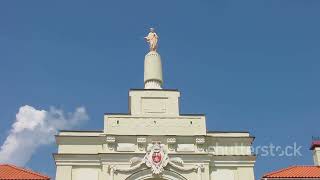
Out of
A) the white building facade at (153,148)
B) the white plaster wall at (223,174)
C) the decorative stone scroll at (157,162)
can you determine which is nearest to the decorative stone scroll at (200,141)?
the white building facade at (153,148)

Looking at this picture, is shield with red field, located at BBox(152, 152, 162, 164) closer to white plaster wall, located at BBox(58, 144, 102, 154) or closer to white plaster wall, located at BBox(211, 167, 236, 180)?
white plaster wall, located at BBox(58, 144, 102, 154)

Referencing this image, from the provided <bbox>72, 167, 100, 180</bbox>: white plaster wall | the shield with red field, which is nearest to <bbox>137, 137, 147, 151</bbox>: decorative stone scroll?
the shield with red field

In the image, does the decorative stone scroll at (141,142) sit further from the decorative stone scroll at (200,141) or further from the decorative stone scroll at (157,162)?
the decorative stone scroll at (200,141)

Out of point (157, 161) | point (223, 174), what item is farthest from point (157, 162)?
point (223, 174)

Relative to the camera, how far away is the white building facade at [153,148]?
153 ft

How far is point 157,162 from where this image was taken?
46.5m

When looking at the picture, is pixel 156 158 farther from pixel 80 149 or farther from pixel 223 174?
pixel 80 149

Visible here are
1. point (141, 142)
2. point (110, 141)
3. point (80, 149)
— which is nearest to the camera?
point (110, 141)

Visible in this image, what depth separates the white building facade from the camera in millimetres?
46500

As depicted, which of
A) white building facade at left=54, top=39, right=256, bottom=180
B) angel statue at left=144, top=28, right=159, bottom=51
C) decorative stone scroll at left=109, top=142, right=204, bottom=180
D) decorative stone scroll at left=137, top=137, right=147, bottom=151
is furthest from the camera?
angel statue at left=144, top=28, right=159, bottom=51

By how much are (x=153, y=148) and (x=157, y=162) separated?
1289mm

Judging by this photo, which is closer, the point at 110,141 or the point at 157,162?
the point at 157,162

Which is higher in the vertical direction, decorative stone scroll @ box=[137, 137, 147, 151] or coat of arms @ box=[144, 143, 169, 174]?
decorative stone scroll @ box=[137, 137, 147, 151]

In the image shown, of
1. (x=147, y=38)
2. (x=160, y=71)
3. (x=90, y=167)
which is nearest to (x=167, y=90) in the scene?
(x=160, y=71)
